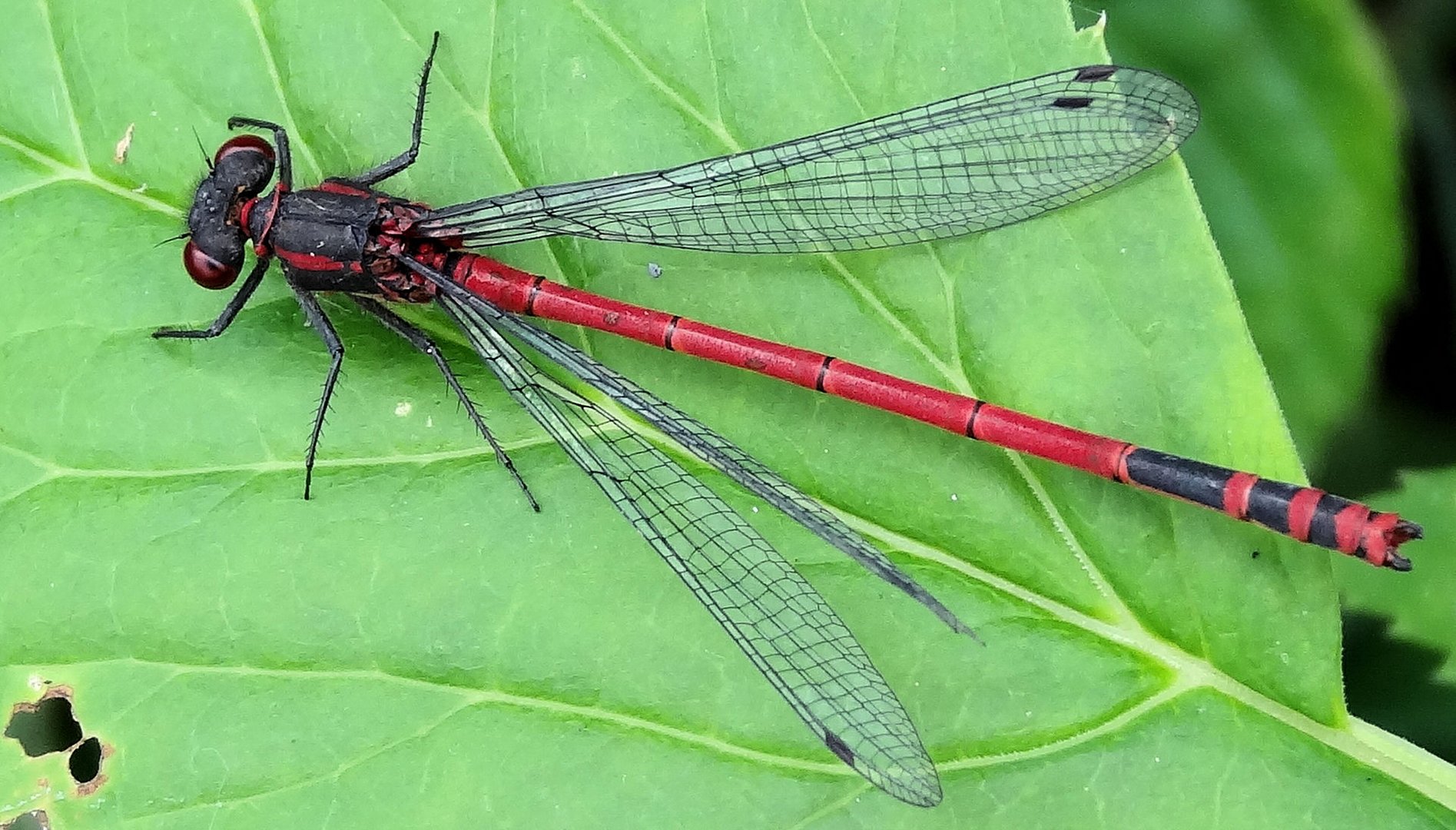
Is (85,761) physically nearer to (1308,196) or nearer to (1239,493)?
(1239,493)

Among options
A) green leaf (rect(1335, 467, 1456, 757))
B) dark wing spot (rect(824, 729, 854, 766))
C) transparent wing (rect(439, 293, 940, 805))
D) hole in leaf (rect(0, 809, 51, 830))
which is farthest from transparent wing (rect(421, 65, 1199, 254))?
hole in leaf (rect(0, 809, 51, 830))

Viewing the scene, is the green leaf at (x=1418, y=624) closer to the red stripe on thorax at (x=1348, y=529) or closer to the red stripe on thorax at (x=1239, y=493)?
the red stripe on thorax at (x=1348, y=529)

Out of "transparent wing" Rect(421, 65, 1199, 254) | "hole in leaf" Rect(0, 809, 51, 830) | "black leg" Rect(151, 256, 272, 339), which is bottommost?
"hole in leaf" Rect(0, 809, 51, 830)

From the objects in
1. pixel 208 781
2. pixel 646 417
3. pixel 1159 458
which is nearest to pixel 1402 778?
pixel 1159 458

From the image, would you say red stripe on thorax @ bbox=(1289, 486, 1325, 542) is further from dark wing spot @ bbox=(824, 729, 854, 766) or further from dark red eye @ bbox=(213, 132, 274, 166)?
dark red eye @ bbox=(213, 132, 274, 166)

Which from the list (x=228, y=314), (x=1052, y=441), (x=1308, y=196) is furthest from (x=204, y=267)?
(x=1308, y=196)

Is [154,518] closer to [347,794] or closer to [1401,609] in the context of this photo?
[347,794]

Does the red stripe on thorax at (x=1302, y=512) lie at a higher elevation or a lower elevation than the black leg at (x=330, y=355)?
lower

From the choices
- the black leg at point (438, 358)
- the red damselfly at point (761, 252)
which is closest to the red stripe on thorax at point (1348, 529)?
the red damselfly at point (761, 252)
